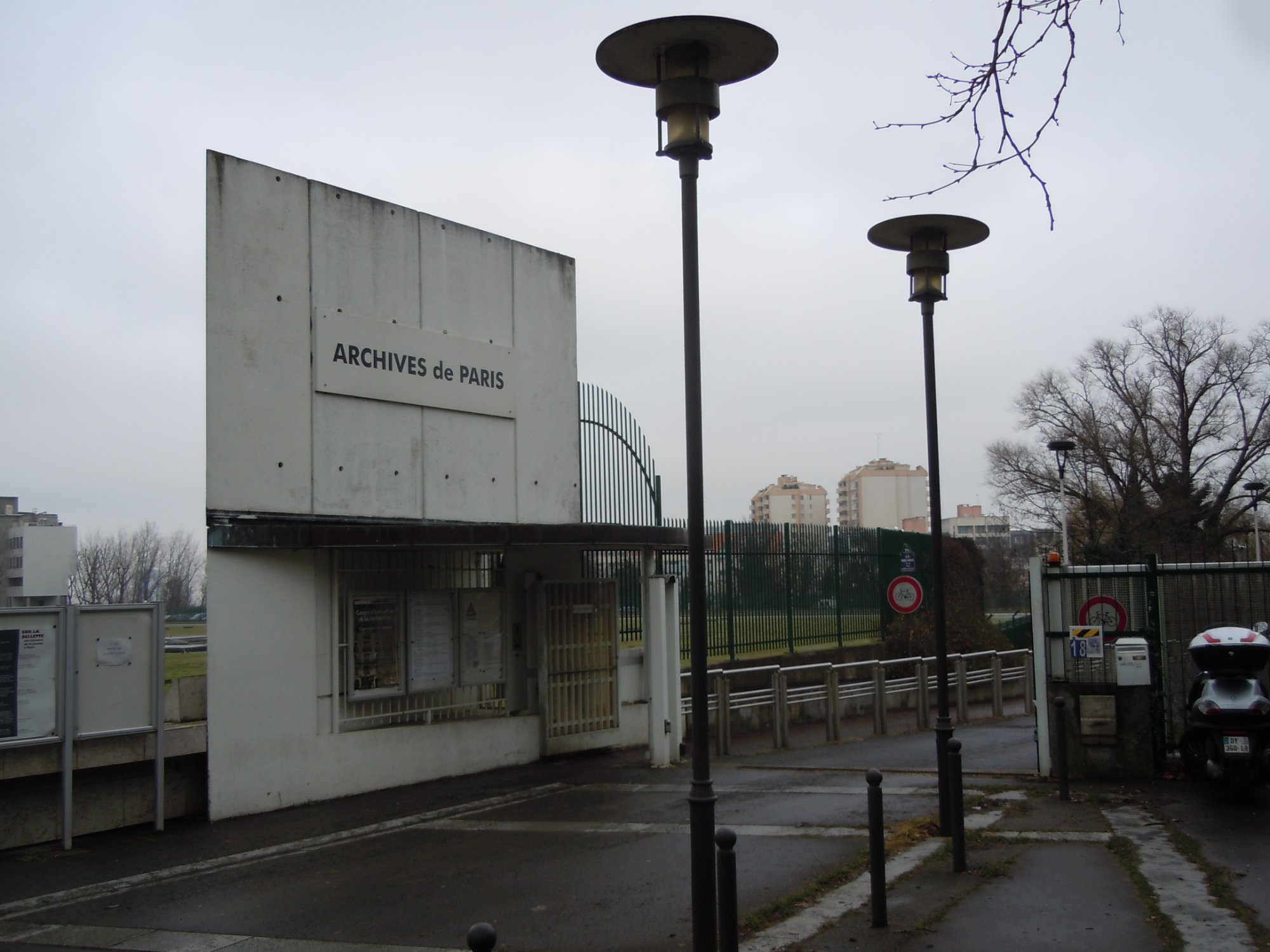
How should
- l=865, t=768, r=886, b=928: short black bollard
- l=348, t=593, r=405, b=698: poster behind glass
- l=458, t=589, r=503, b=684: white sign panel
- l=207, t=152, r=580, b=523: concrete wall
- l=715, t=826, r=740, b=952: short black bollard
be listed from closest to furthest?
l=715, t=826, r=740, b=952: short black bollard
l=865, t=768, r=886, b=928: short black bollard
l=207, t=152, r=580, b=523: concrete wall
l=348, t=593, r=405, b=698: poster behind glass
l=458, t=589, r=503, b=684: white sign panel

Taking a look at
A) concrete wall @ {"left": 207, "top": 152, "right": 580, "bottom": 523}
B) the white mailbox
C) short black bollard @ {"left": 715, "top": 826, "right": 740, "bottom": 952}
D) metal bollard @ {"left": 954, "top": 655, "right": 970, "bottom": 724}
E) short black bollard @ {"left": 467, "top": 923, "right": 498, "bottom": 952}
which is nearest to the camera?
short black bollard @ {"left": 467, "top": 923, "right": 498, "bottom": 952}

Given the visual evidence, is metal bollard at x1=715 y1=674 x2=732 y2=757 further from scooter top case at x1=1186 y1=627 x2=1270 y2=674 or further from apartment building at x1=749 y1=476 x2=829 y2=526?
apartment building at x1=749 y1=476 x2=829 y2=526

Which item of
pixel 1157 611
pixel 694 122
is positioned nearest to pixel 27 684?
pixel 694 122

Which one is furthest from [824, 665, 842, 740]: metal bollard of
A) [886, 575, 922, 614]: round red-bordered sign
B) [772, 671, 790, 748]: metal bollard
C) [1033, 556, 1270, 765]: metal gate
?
[1033, 556, 1270, 765]: metal gate

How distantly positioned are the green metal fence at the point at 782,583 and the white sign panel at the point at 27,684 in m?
7.04

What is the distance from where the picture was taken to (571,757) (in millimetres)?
13828

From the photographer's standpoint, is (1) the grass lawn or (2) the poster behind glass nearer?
(2) the poster behind glass

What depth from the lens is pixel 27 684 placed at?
925 centimetres

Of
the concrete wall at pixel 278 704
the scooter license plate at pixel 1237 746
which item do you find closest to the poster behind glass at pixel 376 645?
the concrete wall at pixel 278 704

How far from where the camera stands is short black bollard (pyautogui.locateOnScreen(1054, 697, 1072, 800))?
976cm

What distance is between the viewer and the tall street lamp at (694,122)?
17.7 ft

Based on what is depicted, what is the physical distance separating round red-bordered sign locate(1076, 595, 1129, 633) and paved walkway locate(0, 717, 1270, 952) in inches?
63.1

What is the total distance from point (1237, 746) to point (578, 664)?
24.1 ft

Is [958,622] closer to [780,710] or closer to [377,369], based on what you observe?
[780,710]
